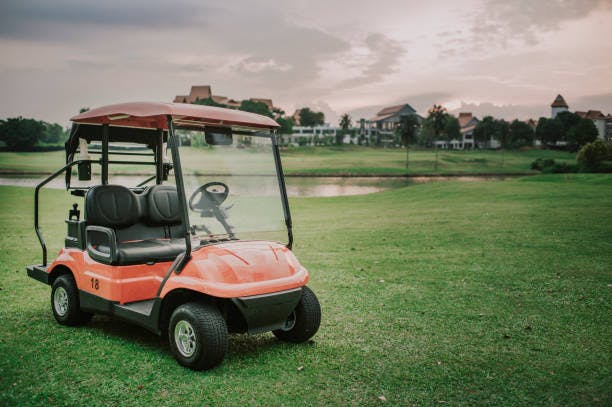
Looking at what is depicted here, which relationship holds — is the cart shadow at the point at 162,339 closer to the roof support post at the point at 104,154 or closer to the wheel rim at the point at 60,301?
the wheel rim at the point at 60,301

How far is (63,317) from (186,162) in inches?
98.0

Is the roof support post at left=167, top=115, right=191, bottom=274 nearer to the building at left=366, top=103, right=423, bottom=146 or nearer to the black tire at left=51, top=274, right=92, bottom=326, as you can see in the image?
the black tire at left=51, top=274, right=92, bottom=326

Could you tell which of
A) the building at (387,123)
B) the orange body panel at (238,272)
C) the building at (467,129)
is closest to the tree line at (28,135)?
the orange body panel at (238,272)

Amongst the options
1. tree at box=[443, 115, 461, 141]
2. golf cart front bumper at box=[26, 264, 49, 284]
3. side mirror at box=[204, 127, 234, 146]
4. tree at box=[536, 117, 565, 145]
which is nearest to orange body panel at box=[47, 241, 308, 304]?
side mirror at box=[204, 127, 234, 146]

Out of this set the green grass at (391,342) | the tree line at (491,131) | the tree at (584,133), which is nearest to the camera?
the green grass at (391,342)

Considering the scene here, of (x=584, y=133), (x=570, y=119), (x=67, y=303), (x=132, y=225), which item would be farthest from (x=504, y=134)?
(x=67, y=303)

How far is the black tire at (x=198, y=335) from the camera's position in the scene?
445 centimetres

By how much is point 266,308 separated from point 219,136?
179 cm

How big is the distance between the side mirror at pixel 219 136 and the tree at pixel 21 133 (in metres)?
27.8

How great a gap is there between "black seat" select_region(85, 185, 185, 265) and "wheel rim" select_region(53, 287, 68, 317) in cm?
68

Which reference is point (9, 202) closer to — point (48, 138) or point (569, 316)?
point (48, 138)

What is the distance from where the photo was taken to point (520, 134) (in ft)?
297

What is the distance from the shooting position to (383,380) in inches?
176

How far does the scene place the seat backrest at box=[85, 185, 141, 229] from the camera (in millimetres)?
5789
